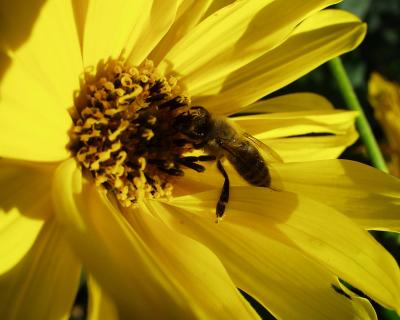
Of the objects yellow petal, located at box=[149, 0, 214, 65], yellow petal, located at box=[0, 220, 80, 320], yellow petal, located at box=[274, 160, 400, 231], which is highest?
yellow petal, located at box=[149, 0, 214, 65]

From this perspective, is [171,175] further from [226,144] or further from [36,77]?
[36,77]

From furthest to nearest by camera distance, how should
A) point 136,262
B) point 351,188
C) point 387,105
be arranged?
point 387,105 < point 351,188 < point 136,262

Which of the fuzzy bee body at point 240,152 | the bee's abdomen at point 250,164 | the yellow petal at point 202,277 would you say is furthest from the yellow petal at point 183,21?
the yellow petal at point 202,277

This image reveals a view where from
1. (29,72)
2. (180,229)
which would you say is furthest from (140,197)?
(29,72)

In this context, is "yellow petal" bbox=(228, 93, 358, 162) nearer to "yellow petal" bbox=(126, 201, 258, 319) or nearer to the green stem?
the green stem

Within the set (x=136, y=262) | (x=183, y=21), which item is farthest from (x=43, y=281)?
(x=183, y=21)

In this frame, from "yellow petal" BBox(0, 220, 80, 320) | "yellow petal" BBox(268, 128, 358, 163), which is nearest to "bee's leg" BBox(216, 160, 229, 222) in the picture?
"yellow petal" BBox(268, 128, 358, 163)
